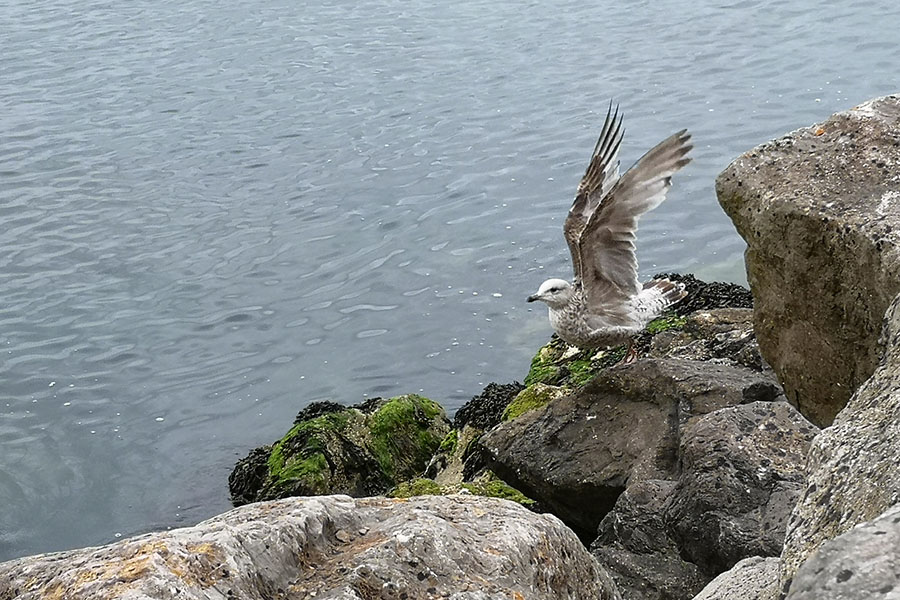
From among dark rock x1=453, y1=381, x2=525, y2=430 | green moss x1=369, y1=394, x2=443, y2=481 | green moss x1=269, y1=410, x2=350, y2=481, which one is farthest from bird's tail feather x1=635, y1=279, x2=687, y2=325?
green moss x1=269, y1=410, x2=350, y2=481

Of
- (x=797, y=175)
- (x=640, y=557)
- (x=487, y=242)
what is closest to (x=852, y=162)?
(x=797, y=175)

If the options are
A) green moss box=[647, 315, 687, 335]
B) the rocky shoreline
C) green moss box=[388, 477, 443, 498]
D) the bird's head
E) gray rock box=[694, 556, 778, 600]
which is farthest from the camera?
green moss box=[647, 315, 687, 335]

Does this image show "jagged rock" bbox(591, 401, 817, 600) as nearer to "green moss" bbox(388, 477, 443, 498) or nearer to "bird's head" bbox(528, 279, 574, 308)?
"green moss" bbox(388, 477, 443, 498)

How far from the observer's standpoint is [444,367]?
37.7 ft

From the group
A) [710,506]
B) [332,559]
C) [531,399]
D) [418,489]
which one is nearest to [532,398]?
[531,399]

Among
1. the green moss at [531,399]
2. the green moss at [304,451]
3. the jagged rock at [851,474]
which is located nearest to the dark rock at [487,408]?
the green moss at [531,399]

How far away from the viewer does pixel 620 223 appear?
25.6 ft

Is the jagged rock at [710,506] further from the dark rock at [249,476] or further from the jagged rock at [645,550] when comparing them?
the dark rock at [249,476]

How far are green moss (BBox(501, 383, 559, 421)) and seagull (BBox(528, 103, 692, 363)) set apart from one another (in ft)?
1.48

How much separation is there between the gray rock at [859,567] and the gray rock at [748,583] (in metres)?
1.07

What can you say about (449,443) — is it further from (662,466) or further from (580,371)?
(662,466)

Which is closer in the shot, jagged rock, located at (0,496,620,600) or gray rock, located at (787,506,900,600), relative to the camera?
gray rock, located at (787,506,900,600)

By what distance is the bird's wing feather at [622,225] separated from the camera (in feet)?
25.3

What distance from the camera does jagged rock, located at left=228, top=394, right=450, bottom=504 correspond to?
8.35 metres
